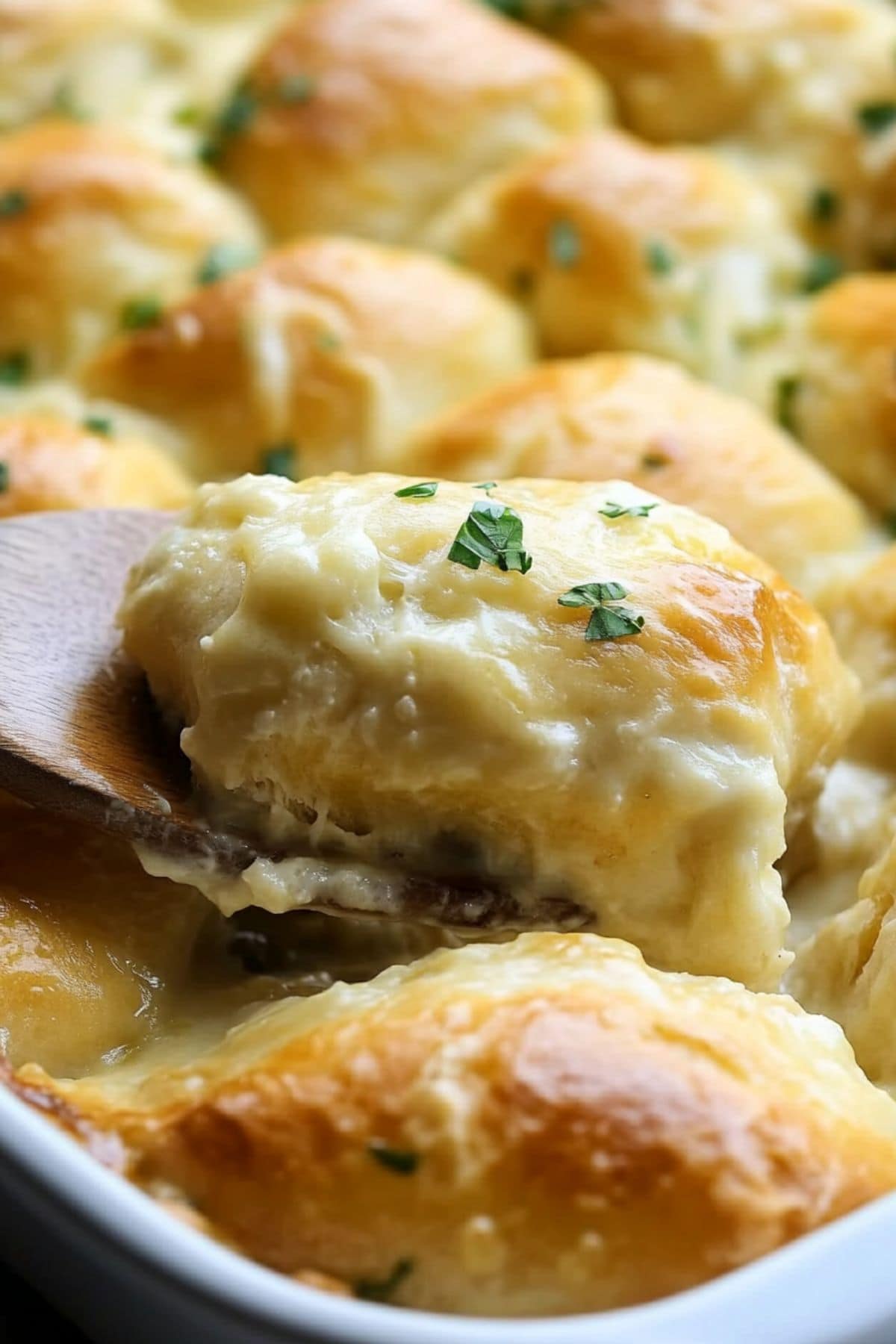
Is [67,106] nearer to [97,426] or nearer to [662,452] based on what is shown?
[97,426]

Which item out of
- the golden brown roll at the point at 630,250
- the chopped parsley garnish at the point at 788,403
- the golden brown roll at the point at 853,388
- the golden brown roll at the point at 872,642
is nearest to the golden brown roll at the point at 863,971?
the golden brown roll at the point at 872,642

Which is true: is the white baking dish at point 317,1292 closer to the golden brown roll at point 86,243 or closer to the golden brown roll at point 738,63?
the golden brown roll at point 86,243

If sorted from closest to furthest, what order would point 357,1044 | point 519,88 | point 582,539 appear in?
point 357,1044, point 582,539, point 519,88

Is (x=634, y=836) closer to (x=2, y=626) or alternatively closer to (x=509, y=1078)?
(x=509, y=1078)

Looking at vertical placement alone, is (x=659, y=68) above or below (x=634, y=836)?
above

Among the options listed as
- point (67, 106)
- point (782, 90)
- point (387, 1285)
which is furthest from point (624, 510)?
point (67, 106)

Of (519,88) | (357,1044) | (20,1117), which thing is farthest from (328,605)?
(519,88)

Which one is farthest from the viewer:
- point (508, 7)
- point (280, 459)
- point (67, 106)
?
point (508, 7)
